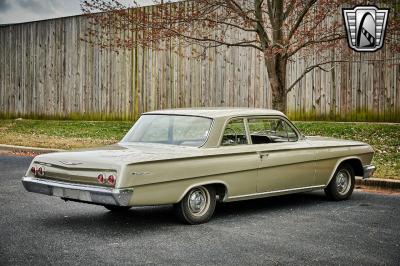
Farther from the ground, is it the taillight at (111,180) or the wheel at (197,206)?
the taillight at (111,180)

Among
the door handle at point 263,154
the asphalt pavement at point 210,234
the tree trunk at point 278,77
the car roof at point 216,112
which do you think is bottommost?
the asphalt pavement at point 210,234

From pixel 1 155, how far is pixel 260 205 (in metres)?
8.54

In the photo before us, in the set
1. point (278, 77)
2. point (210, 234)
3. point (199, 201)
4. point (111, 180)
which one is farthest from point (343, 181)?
point (278, 77)

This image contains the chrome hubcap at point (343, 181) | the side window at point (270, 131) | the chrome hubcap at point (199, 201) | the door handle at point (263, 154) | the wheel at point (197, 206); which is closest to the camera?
the wheel at point (197, 206)

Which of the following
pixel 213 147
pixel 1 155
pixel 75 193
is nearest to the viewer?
pixel 75 193

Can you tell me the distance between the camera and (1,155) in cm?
1562

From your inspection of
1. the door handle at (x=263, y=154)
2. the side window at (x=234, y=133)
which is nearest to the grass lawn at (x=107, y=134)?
the door handle at (x=263, y=154)

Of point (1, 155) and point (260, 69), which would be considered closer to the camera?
point (1, 155)

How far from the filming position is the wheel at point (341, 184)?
9.47 m

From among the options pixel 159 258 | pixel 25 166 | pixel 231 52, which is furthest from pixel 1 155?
pixel 159 258

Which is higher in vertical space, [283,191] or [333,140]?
[333,140]

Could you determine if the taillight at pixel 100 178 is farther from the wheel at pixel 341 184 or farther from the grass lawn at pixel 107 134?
the grass lawn at pixel 107 134

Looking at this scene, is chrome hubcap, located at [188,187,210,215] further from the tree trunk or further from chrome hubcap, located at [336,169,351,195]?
the tree trunk

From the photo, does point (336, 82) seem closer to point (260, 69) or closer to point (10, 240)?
point (260, 69)
